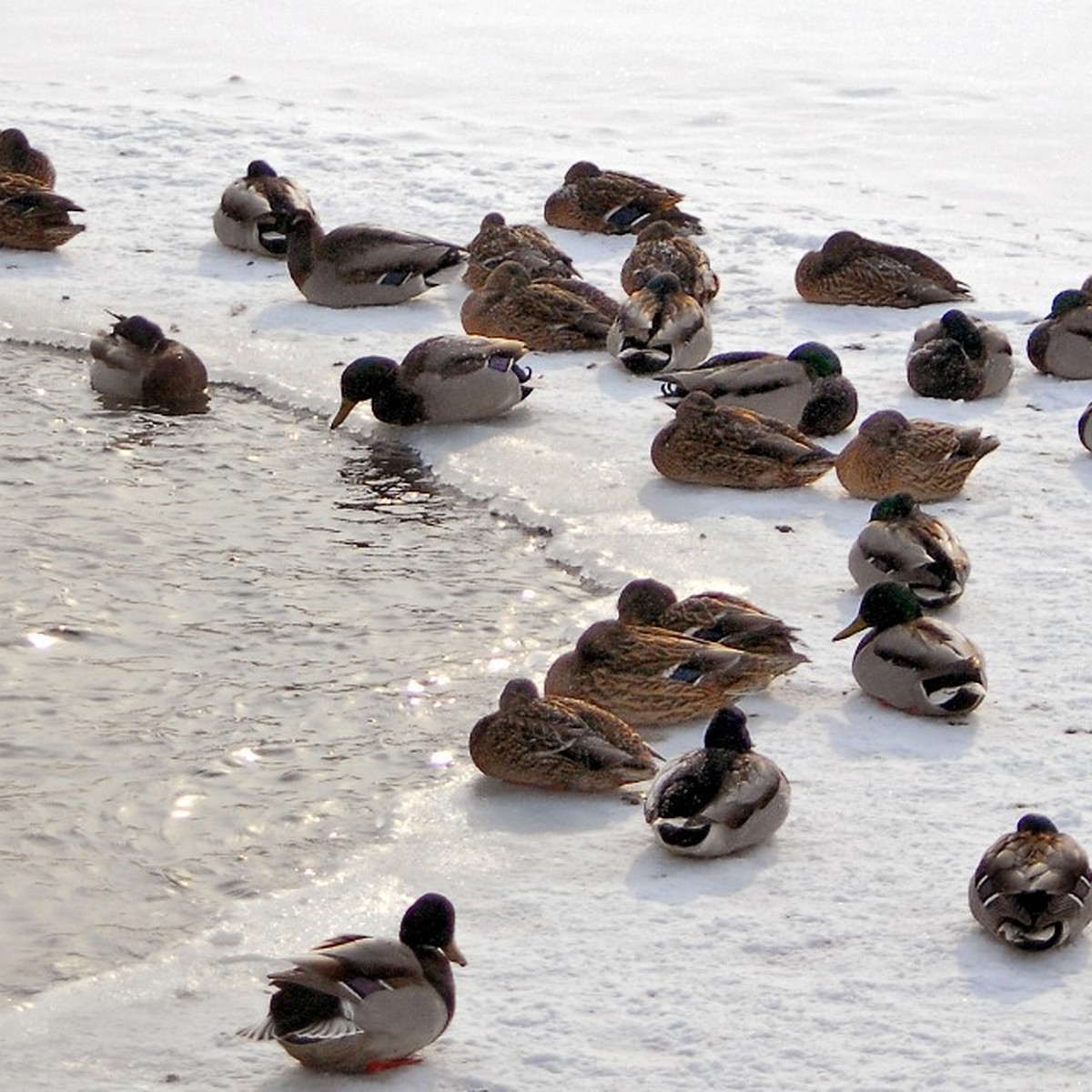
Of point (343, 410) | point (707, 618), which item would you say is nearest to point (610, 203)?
point (343, 410)

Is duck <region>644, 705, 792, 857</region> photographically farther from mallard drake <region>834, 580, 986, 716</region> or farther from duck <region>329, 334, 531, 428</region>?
duck <region>329, 334, 531, 428</region>

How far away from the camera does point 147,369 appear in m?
9.88

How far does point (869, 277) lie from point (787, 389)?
6.27ft

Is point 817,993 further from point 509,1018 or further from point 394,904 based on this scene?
point 394,904

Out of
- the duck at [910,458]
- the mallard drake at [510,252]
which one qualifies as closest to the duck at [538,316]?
the mallard drake at [510,252]

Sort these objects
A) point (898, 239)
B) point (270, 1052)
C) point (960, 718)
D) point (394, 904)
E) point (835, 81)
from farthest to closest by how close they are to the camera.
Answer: point (835, 81) → point (898, 239) → point (960, 718) → point (394, 904) → point (270, 1052)

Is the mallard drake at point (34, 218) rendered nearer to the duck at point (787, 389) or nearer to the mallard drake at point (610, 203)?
the mallard drake at point (610, 203)

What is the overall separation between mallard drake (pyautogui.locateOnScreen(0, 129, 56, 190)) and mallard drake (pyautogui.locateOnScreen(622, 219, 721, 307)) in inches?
139

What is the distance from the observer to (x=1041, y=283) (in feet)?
38.3

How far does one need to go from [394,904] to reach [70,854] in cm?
91

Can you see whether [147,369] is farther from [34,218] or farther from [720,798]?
[720,798]

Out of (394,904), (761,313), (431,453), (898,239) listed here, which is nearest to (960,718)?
(394,904)

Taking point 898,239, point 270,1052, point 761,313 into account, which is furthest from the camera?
point 898,239

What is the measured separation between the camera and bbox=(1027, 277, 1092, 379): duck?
10.2 meters
